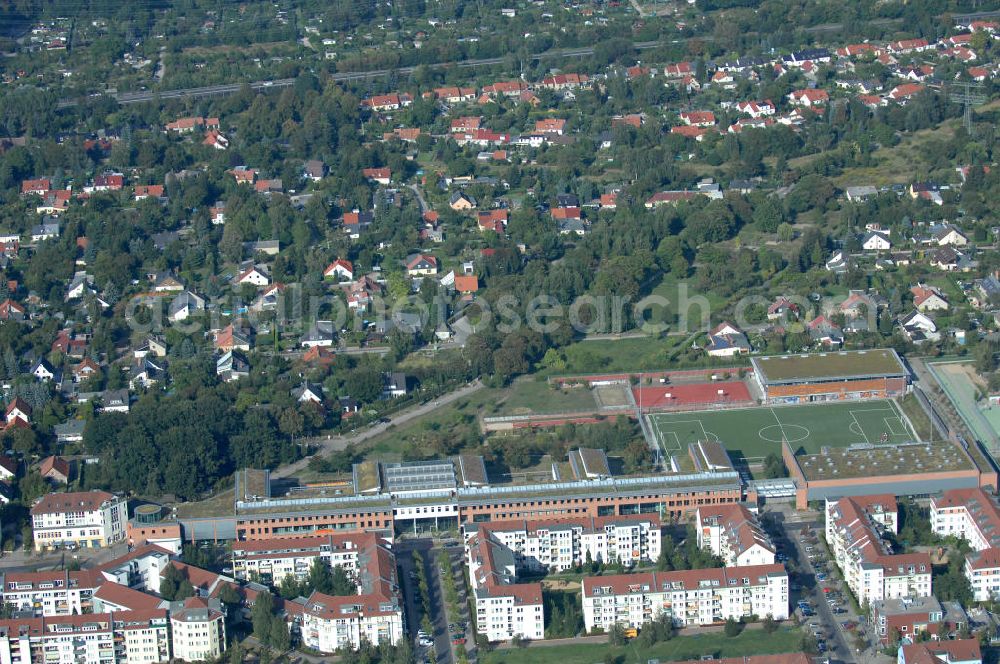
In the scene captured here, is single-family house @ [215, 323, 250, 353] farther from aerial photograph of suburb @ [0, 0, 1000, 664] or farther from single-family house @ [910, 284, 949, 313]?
single-family house @ [910, 284, 949, 313]

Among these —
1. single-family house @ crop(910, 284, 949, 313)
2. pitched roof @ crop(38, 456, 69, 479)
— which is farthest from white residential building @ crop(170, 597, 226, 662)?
single-family house @ crop(910, 284, 949, 313)

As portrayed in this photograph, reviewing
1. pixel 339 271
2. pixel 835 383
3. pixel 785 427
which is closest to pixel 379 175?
pixel 339 271

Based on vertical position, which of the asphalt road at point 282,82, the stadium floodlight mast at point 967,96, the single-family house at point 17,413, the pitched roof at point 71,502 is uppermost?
the pitched roof at point 71,502

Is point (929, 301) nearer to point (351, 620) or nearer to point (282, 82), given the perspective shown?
point (351, 620)

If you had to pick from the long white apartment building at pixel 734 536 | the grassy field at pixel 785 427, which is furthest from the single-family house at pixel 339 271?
the long white apartment building at pixel 734 536

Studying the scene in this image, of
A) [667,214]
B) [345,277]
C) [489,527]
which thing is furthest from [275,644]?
[667,214]

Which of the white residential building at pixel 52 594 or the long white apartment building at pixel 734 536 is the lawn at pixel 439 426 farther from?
the white residential building at pixel 52 594
